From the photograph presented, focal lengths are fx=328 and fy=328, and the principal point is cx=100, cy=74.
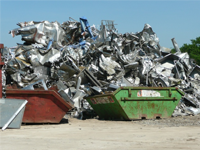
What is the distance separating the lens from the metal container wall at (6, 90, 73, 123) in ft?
27.7

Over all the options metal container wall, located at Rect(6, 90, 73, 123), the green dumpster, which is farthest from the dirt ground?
the green dumpster

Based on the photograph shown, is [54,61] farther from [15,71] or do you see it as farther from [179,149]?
[179,149]

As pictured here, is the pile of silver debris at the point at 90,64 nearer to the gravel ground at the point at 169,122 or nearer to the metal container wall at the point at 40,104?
the metal container wall at the point at 40,104

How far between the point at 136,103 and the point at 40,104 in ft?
9.18

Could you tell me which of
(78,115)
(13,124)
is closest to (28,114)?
(13,124)

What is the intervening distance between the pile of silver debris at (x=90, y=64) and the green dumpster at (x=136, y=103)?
1.71 ft

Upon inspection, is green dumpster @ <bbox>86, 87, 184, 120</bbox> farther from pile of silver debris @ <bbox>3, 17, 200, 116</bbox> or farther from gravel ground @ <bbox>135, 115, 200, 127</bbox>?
pile of silver debris @ <bbox>3, 17, 200, 116</bbox>

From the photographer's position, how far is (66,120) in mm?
9531

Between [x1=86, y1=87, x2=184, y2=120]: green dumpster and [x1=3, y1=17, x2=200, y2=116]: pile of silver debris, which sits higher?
[x1=3, y1=17, x2=200, y2=116]: pile of silver debris

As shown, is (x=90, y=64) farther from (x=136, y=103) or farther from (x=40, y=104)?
(x=40, y=104)

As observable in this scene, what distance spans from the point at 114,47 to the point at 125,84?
2.15 meters

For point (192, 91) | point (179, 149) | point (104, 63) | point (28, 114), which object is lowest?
point (179, 149)

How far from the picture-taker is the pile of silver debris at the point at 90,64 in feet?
34.9

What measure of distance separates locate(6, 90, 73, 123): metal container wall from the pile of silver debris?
1.86 ft
